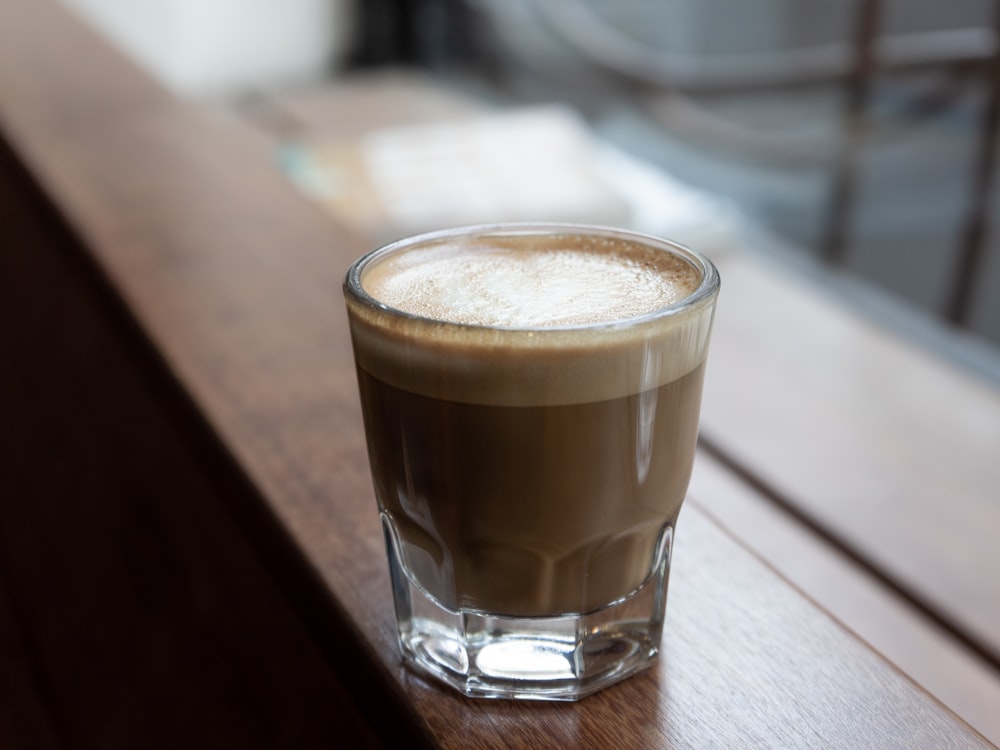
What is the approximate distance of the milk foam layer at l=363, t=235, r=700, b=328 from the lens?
32cm

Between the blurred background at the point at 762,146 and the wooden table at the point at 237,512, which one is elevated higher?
the wooden table at the point at 237,512

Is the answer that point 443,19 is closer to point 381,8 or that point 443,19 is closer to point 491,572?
point 381,8

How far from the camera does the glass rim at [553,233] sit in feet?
0.97

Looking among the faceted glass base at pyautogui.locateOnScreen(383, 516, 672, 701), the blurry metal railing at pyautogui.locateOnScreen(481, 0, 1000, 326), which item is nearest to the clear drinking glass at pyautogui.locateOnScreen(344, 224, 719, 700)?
the faceted glass base at pyautogui.locateOnScreen(383, 516, 672, 701)

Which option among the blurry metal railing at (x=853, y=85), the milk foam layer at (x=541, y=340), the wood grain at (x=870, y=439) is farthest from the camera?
the blurry metal railing at (x=853, y=85)

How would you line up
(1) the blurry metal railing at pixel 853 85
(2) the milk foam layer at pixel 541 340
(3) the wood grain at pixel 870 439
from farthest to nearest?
(1) the blurry metal railing at pixel 853 85, (3) the wood grain at pixel 870 439, (2) the milk foam layer at pixel 541 340

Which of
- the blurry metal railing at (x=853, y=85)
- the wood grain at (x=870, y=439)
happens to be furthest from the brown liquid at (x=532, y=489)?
the blurry metal railing at (x=853, y=85)

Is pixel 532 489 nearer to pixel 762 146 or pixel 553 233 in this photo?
pixel 553 233

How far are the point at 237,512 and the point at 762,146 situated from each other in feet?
4.34

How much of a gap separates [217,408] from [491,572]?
217 millimetres

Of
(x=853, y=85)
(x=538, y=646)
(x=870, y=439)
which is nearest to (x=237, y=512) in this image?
(x=538, y=646)

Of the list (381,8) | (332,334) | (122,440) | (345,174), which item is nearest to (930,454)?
(332,334)

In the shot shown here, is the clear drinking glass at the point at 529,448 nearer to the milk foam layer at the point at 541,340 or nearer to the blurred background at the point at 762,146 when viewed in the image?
the milk foam layer at the point at 541,340

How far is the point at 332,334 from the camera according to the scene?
0.59 meters
